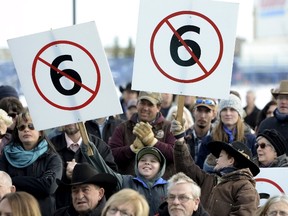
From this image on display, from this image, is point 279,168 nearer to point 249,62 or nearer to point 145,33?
point 145,33

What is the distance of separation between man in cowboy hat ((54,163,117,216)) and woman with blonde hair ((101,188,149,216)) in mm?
799

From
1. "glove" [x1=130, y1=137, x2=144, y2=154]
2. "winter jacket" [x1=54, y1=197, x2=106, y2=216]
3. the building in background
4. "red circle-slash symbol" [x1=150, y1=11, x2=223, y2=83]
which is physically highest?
the building in background

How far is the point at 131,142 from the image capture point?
12.4 m

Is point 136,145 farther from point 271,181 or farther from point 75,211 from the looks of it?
point 75,211

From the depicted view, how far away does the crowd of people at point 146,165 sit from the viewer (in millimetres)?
9852

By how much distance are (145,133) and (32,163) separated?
1146 millimetres

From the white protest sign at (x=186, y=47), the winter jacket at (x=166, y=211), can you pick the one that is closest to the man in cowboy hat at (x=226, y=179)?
the winter jacket at (x=166, y=211)

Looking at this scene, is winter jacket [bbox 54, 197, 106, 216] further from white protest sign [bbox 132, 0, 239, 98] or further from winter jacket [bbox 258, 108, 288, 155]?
winter jacket [bbox 258, 108, 288, 155]

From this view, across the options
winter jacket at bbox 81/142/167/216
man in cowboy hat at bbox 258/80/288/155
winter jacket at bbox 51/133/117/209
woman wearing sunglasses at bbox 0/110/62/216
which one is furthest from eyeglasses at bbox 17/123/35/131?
man in cowboy hat at bbox 258/80/288/155

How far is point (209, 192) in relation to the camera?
1097 centimetres

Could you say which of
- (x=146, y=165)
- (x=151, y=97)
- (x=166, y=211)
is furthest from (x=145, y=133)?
(x=166, y=211)

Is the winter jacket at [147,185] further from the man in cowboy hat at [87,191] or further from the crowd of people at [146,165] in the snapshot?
the man in cowboy hat at [87,191]

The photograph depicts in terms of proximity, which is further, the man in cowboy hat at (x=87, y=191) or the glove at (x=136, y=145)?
the glove at (x=136, y=145)

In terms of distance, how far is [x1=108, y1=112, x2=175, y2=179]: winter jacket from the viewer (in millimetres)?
11891
